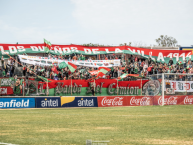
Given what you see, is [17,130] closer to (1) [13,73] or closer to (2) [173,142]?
(2) [173,142]

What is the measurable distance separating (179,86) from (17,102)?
1618 centimetres

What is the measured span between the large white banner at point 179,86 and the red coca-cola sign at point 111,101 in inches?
184

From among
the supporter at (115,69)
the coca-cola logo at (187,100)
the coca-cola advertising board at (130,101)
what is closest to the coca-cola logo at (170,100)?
the coca-cola advertising board at (130,101)

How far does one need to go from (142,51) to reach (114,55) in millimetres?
4504

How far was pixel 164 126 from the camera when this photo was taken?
40.2 ft

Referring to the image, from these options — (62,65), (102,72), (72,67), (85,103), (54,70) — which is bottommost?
(85,103)

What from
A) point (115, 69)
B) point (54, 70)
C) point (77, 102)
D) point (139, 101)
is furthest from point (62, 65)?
point (139, 101)

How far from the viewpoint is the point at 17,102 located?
2503 centimetres

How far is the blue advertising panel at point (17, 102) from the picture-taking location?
81.3 ft

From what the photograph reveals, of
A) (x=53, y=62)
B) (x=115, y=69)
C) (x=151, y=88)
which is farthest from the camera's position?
(x=115, y=69)

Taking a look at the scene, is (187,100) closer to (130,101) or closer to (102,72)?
(130,101)

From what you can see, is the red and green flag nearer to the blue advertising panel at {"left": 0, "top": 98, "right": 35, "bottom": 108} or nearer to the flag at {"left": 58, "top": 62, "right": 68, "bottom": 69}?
the flag at {"left": 58, "top": 62, "right": 68, "bottom": 69}

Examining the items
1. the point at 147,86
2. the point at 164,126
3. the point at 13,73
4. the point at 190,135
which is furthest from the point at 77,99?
the point at 190,135

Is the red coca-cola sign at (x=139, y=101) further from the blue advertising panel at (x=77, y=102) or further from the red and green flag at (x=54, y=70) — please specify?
the red and green flag at (x=54, y=70)
